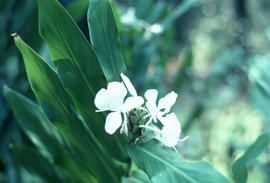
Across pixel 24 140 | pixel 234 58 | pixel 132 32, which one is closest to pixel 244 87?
pixel 234 58

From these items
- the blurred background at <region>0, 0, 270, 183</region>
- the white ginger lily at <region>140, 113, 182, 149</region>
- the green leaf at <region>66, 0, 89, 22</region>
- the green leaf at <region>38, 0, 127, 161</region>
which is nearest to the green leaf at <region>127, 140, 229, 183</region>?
the white ginger lily at <region>140, 113, 182, 149</region>

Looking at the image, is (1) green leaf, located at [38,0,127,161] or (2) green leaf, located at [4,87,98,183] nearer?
(1) green leaf, located at [38,0,127,161]

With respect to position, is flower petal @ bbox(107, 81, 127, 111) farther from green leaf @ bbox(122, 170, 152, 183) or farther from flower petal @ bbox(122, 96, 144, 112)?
green leaf @ bbox(122, 170, 152, 183)

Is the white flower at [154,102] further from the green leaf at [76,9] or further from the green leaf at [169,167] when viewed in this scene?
the green leaf at [76,9]

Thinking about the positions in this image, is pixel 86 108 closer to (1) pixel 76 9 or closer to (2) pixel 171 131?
(2) pixel 171 131

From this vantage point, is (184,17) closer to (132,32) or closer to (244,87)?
(244,87)

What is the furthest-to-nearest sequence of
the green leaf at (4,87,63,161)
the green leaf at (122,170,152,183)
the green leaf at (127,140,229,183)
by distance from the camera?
the green leaf at (4,87,63,161) → the green leaf at (122,170,152,183) → the green leaf at (127,140,229,183)

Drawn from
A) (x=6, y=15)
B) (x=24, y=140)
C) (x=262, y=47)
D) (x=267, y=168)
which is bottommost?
(x=267, y=168)

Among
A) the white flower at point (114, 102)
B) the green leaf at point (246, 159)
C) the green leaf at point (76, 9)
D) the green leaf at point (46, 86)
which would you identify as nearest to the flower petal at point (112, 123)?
the white flower at point (114, 102)
